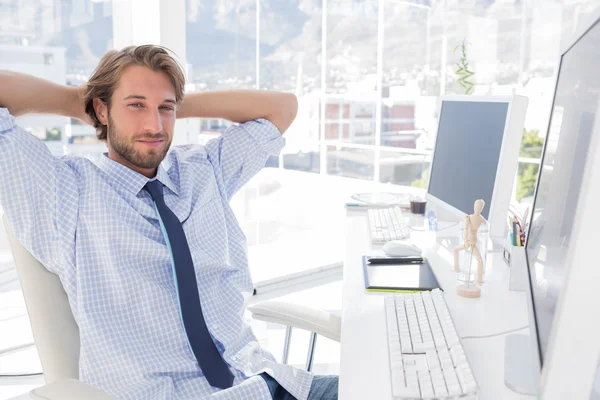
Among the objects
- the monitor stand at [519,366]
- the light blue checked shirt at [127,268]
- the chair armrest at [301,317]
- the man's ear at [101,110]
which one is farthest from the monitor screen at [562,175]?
the man's ear at [101,110]

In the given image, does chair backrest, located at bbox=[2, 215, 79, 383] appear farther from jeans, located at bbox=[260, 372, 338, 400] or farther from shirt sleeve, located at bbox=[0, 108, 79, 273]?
jeans, located at bbox=[260, 372, 338, 400]

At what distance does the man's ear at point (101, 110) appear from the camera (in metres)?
1.51

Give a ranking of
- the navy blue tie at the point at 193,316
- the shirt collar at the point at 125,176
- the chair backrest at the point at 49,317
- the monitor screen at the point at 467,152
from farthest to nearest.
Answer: the monitor screen at the point at 467,152 → the shirt collar at the point at 125,176 → the navy blue tie at the point at 193,316 → the chair backrest at the point at 49,317

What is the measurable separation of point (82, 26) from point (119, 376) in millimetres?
1958

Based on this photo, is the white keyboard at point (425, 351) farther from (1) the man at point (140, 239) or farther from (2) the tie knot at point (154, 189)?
(2) the tie knot at point (154, 189)

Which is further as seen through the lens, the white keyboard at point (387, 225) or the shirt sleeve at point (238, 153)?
the white keyboard at point (387, 225)

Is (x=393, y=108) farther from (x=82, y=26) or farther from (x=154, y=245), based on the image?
(x=154, y=245)

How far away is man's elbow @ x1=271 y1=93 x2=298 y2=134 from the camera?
179cm

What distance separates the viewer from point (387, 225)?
204cm

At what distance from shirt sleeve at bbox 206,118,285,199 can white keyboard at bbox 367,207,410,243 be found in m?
0.49

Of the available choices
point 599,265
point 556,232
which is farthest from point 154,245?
point 599,265

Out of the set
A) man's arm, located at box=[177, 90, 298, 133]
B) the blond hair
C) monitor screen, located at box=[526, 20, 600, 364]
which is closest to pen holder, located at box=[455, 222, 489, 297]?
monitor screen, located at box=[526, 20, 600, 364]

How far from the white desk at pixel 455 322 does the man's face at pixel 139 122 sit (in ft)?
1.92

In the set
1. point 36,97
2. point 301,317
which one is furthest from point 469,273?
point 36,97
